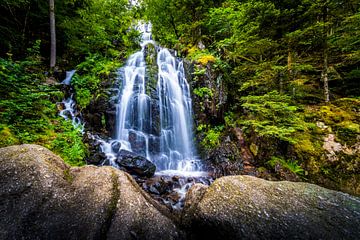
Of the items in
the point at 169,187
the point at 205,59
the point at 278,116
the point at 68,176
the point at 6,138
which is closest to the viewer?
the point at 68,176

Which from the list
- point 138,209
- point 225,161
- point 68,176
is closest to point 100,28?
point 225,161

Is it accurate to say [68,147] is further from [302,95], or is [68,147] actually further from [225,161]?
[302,95]

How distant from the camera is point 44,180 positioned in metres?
2.03

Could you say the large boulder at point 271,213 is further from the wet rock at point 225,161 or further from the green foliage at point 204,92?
the green foliage at point 204,92

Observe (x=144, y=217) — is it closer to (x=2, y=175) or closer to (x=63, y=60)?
(x=2, y=175)

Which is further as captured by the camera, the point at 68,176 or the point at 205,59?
the point at 205,59

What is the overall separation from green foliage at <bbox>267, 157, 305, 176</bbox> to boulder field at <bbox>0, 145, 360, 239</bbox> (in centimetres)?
354

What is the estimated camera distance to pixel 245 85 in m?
6.13

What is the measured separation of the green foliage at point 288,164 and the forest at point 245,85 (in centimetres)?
3

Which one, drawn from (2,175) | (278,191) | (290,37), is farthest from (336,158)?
(2,175)

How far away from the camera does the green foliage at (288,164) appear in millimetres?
5297

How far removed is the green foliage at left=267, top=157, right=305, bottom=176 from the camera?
17.4 ft

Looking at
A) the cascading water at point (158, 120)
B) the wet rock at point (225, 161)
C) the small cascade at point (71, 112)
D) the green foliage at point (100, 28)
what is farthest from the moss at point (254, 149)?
the green foliage at point (100, 28)

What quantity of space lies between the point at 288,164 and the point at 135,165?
17.1ft
